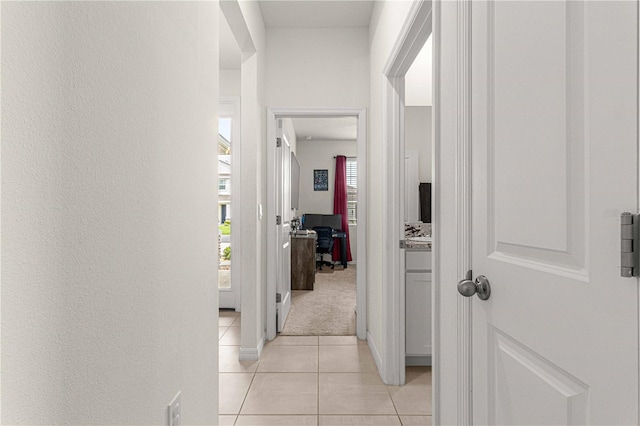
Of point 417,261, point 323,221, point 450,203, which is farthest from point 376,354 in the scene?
point 323,221

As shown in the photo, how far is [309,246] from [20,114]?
4.64 meters

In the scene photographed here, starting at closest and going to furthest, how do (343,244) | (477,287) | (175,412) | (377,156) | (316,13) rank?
(477,287) < (175,412) < (377,156) < (316,13) < (343,244)

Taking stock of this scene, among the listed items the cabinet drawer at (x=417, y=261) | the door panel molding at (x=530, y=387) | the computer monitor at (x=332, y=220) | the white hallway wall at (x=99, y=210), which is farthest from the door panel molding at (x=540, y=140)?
the computer monitor at (x=332, y=220)

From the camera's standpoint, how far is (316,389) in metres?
2.27

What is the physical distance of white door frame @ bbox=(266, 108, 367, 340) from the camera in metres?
3.13

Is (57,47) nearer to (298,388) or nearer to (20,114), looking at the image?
(20,114)

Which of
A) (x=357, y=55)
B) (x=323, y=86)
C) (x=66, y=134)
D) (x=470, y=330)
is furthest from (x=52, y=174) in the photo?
(x=357, y=55)

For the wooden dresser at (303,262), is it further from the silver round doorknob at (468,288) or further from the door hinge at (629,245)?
the door hinge at (629,245)

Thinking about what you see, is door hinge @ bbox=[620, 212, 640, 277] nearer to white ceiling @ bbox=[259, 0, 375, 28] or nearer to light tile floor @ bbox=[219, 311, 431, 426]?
light tile floor @ bbox=[219, 311, 431, 426]

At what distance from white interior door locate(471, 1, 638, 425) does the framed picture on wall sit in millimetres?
6704

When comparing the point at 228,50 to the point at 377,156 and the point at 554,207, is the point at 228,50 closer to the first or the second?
the point at 377,156

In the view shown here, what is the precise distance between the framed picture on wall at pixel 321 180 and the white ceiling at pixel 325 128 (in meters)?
0.68

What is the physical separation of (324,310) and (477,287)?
3.22m

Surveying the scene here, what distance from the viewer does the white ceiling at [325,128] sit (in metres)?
6.09
